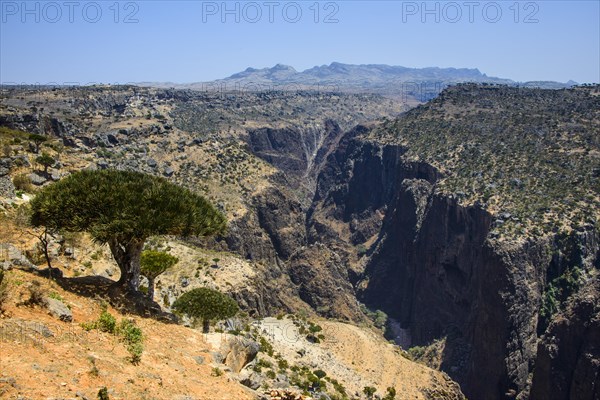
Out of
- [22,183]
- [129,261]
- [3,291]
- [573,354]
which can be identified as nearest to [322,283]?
[573,354]

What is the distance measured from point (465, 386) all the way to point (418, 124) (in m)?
71.2

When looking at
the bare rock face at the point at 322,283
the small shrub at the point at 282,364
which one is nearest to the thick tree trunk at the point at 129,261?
the small shrub at the point at 282,364

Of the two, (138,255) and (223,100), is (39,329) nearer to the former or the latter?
(138,255)

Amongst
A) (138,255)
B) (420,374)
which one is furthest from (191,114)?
(138,255)

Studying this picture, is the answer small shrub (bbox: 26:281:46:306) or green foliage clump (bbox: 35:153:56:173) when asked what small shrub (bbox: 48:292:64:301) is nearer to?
small shrub (bbox: 26:281:46:306)

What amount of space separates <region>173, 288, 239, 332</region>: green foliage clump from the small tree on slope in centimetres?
795

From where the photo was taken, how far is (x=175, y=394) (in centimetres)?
1647

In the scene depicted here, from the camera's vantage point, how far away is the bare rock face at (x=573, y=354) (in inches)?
1827

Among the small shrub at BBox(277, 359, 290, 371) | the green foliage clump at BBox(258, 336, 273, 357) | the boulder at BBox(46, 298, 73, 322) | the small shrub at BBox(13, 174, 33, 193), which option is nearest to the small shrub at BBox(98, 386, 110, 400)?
the boulder at BBox(46, 298, 73, 322)

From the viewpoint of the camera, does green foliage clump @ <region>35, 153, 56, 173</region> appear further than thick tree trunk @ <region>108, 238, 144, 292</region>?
Yes

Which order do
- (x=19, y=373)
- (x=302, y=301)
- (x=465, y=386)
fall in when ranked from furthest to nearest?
(x=302, y=301), (x=465, y=386), (x=19, y=373)

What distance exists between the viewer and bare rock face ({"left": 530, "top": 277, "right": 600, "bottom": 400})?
1827 inches

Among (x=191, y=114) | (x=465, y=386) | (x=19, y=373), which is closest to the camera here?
(x=19, y=373)

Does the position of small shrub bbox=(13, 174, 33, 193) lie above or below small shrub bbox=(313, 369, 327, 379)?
above
